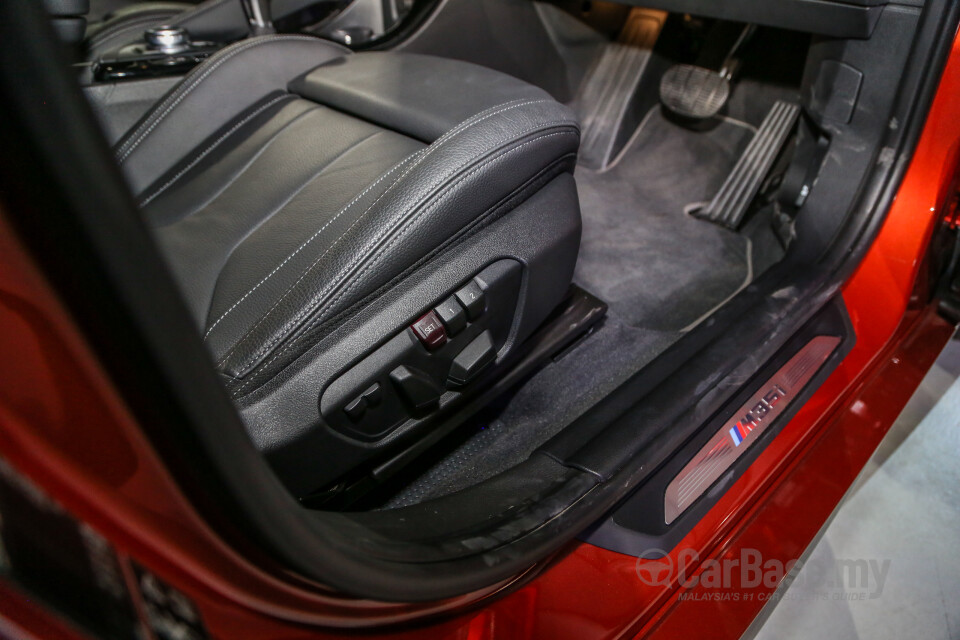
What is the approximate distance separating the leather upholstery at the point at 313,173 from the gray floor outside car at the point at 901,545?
0.79 metres

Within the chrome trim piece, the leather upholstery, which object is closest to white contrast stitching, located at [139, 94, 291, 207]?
the leather upholstery

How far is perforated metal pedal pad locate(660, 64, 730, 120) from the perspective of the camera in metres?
1.66

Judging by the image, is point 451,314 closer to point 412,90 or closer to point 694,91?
point 412,90

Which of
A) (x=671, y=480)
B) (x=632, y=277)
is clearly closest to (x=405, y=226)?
(x=671, y=480)

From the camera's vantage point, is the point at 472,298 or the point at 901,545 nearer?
the point at 472,298

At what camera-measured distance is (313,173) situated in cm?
85

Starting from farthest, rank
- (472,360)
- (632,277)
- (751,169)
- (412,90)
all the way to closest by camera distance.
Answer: (751,169)
(632,277)
(412,90)
(472,360)

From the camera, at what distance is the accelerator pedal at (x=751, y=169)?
1561 mm

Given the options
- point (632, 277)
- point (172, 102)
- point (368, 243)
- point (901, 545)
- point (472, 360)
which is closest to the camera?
point (368, 243)

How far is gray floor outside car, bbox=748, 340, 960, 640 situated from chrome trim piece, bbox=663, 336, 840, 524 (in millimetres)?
248

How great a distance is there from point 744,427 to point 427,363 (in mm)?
522

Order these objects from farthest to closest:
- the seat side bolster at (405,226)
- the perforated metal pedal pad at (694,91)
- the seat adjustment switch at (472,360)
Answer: the perforated metal pedal pad at (694,91), the seat adjustment switch at (472,360), the seat side bolster at (405,226)

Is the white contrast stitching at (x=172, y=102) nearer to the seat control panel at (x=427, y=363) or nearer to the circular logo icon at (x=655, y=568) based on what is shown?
the seat control panel at (x=427, y=363)

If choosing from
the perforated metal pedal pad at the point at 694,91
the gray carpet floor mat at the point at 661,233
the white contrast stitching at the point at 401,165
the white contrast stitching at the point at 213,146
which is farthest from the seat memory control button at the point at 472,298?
the perforated metal pedal pad at the point at 694,91
